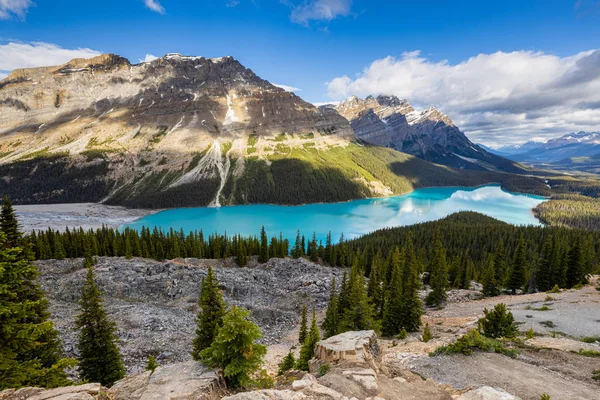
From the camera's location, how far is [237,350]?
1104 centimetres

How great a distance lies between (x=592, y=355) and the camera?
49.1 feet

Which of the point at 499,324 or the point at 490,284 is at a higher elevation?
the point at 499,324

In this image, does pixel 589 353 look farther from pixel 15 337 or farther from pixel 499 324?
pixel 15 337

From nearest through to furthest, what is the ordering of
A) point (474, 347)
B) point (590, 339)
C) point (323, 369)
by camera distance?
point (323, 369), point (474, 347), point (590, 339)

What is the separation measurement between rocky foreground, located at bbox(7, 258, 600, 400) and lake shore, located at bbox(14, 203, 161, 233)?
3809 inches

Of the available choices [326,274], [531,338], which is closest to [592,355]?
[531,338]

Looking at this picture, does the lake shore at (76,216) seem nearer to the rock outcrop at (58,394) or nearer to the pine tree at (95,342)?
the pine tree at (95,342)

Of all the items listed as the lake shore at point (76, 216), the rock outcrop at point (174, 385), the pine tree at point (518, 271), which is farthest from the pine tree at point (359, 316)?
the lake shore at point (76, 216)

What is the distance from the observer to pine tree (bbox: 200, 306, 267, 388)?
10805 millimetres

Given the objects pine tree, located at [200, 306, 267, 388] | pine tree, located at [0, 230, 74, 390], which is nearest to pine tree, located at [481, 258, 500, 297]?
pine tree, located at [200, 306, 267, 388]

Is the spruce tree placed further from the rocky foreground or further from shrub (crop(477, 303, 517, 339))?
shrub (crop(477, 303, 517, 339))

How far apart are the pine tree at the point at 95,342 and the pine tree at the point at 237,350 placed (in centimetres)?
1274

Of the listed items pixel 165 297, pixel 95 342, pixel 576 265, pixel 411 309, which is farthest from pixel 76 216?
pixel 576 265

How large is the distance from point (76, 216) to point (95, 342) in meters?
175
